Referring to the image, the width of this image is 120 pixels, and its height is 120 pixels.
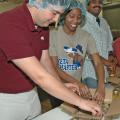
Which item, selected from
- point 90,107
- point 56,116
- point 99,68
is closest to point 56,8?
point 90,107

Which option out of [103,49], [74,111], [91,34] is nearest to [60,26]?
[91,34]

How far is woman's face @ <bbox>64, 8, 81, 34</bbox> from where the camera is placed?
2.10 m

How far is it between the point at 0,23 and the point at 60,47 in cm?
82

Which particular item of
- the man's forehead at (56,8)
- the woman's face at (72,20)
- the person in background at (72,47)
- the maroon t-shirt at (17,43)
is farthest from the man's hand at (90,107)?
the woman's face at (72,20)

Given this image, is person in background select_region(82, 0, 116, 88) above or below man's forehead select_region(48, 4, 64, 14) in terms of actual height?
below

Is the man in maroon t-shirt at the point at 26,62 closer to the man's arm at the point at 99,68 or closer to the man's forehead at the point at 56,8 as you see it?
the man's forehead at the point at 56,8

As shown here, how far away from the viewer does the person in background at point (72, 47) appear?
2.11m

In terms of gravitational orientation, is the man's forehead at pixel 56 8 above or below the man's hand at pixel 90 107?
above

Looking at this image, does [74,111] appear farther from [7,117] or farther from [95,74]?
[95,74]

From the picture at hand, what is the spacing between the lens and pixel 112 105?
166 cm

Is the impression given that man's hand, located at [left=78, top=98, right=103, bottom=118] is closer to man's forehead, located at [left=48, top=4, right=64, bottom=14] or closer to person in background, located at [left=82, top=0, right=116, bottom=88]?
man's forehead, located at [left=48, top=4, right=64, bottom=14]

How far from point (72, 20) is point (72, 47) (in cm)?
21

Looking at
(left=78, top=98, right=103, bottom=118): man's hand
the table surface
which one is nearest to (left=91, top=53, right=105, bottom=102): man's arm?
the table surface

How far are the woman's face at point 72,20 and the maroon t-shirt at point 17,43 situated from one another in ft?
A: 1.67
